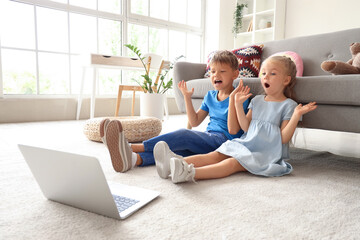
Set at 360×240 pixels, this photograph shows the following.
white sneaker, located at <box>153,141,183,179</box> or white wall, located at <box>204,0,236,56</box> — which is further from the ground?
white wall, located at <box>204,0,236,56</box>

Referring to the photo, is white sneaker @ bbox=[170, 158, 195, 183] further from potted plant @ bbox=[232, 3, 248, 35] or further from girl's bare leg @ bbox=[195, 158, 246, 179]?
potted plant @ bbox=[232, 3, 248, 35]

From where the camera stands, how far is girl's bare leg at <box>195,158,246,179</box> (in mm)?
1082

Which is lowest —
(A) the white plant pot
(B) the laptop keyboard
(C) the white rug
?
(C) the white rug

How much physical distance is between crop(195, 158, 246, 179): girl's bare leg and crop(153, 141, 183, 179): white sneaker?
3.9 inches

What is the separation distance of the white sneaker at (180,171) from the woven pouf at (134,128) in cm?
84

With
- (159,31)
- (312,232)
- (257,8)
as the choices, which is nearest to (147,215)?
(312,232)

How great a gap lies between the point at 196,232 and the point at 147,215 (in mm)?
160

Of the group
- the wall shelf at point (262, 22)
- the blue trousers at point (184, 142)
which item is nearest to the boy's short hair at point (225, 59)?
the blue trousers at point (184, 142)

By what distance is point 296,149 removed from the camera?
1788mm

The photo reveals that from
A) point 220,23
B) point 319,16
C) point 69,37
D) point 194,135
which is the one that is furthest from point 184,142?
point 220,23

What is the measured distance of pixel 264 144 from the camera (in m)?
1.23

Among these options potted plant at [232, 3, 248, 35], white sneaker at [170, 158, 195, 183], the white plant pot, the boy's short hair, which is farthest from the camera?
potted plant at [232, 3, 248, 35]

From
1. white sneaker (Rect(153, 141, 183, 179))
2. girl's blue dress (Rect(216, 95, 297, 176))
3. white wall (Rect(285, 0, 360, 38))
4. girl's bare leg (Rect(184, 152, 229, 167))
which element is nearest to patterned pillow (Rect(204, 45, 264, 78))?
girl's blue dress (Rect(216, 95, 297, 176))

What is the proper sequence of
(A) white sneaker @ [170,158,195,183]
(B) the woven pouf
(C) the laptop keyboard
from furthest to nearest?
(B) the woven pouf, (A) white sneaker @ [170,158,195,183], (C) the laptop keyboard
